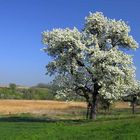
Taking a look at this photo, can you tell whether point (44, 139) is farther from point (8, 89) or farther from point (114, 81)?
point (8, 89)

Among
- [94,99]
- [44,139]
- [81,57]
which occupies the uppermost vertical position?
[81,57]

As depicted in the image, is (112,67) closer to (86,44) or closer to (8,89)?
(86,44)

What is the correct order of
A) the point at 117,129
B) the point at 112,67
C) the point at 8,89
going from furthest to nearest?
the point at 8,89
the point at 112,67
the point at 117,129

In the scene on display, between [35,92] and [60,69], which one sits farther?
[35,92]

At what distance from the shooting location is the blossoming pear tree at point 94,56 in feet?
206

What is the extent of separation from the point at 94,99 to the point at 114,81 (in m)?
3.53

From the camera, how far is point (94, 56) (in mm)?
62156

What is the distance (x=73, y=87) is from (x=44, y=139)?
28.3 m

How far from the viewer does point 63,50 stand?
212ft

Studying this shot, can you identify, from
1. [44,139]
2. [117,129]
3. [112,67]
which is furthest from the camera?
[112,67]

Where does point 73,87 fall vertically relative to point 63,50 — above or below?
below

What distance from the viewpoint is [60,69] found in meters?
64.8

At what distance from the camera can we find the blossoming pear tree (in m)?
62.8

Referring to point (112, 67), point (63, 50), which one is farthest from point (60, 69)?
point (112, 67)
